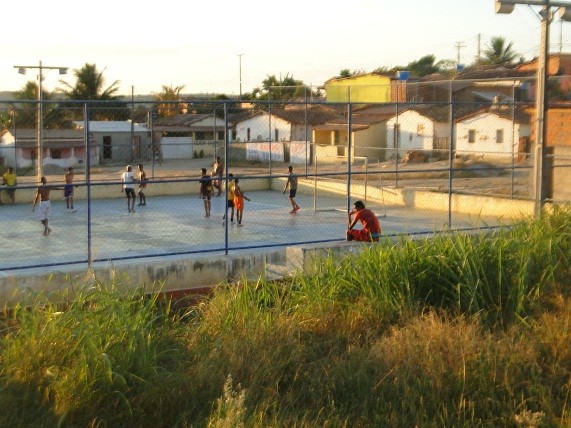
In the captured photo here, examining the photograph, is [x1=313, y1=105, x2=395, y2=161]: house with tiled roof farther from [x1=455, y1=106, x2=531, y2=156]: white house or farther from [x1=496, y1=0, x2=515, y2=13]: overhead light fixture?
[x1=496, y1=0, x2=515, y2=13]: overhead light fixture

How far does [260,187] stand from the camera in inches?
1148

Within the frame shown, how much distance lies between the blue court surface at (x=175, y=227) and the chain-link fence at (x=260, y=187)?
0.13 ft

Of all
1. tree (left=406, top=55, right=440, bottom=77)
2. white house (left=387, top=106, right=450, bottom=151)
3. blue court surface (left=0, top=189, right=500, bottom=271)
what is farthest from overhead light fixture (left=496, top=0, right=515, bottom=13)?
tree (left=406, top=55, right=440, bottom=77)

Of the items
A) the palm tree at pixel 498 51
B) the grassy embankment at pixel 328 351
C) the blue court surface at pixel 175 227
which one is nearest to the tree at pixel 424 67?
the palm tree at pixel 498 51

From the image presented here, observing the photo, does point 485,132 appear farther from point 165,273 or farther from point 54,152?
point 165,273

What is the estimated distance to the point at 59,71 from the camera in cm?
2586

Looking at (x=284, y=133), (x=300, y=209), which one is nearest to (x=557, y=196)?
(x=300, y=209)

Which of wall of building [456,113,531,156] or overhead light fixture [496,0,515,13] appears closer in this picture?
overhead light fixture [496,0,515,13]

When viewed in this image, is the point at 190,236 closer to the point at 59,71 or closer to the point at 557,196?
the point at 557,196

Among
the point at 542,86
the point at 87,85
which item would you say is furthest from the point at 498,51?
→ the point at 542,86

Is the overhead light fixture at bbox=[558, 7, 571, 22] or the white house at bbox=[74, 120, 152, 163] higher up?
the overhead light fixture at bbox=[558, 7, 571, 22]

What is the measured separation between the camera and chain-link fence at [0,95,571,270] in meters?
15.6

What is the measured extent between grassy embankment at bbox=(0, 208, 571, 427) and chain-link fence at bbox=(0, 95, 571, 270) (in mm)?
3431

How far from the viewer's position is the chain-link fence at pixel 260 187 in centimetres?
1558
